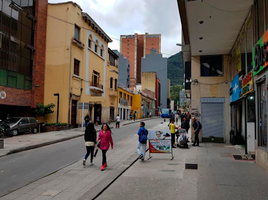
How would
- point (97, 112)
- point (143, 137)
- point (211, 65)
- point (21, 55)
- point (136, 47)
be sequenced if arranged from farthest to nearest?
1. point (136, 47)
2. point (97, 112)
3. point (21, 55)
4. point (211, 65)
5. point (143, 137)

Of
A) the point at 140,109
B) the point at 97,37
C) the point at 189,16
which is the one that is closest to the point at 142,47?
the point at 140,109

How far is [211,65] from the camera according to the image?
15758 millimetres

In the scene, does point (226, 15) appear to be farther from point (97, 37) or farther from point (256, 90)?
point (97, 37)

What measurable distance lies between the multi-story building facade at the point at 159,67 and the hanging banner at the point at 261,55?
79.6 m

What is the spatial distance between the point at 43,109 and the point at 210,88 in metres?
15.1

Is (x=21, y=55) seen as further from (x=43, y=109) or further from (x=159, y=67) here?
(x=159, y=67)

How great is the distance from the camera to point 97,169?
825cm

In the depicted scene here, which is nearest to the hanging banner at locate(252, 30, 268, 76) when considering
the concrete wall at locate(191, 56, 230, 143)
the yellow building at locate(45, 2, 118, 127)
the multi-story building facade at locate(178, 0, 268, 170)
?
the multi-story building facade at locate(178, 0, 268, 170)

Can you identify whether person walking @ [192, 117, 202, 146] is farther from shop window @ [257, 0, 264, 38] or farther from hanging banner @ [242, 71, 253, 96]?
shop window @ [257, 0, 264, 38]

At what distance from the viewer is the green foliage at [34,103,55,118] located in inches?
893

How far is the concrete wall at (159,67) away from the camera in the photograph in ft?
286

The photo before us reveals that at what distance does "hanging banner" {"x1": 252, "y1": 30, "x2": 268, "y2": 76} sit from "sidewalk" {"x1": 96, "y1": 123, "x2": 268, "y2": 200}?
10.8ft

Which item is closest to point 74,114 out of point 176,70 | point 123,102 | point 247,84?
point 123,102

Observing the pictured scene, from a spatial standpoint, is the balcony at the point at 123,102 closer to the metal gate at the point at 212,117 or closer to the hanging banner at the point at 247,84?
the metal gate at the point at 212,117
